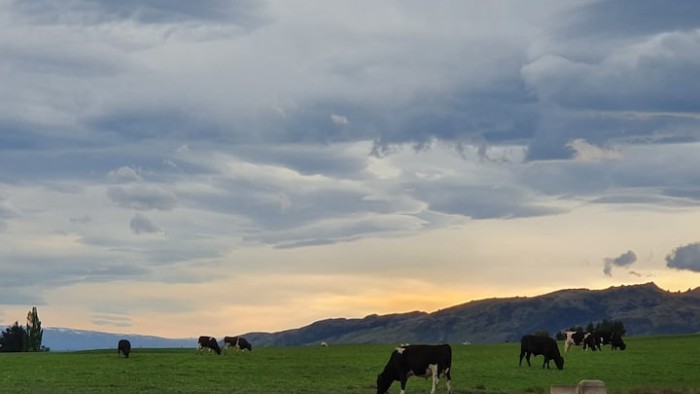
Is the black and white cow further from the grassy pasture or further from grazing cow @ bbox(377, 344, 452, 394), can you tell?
grazing cow @ bbox(377, 344, 452, 394)

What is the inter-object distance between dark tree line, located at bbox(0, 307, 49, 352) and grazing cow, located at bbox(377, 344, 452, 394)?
156 m

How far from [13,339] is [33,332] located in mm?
4016

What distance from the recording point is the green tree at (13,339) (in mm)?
187250

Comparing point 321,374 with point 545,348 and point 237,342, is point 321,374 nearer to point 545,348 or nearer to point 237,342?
point 545,348

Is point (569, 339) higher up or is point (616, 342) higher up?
point (569, 339)

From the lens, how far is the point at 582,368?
6481 centimetres

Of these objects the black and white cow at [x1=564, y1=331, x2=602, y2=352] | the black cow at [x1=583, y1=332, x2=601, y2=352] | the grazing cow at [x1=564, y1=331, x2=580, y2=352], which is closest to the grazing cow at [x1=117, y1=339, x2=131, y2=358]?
the grazing cow at [x1=564, y1=331, x2=580, y2=352]

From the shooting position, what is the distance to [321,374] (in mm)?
59375

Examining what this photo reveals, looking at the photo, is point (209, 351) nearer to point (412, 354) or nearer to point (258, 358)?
point (258, 358)

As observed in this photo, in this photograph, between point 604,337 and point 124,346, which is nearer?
point 124,346

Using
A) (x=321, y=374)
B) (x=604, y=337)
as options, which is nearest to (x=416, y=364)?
(x=321, y=374)

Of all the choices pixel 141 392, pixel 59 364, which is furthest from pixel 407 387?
pixel 59 364

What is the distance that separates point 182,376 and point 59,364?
18.2 m

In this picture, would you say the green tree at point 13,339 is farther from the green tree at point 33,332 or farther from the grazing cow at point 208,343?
the grazing cow at point 208,343
